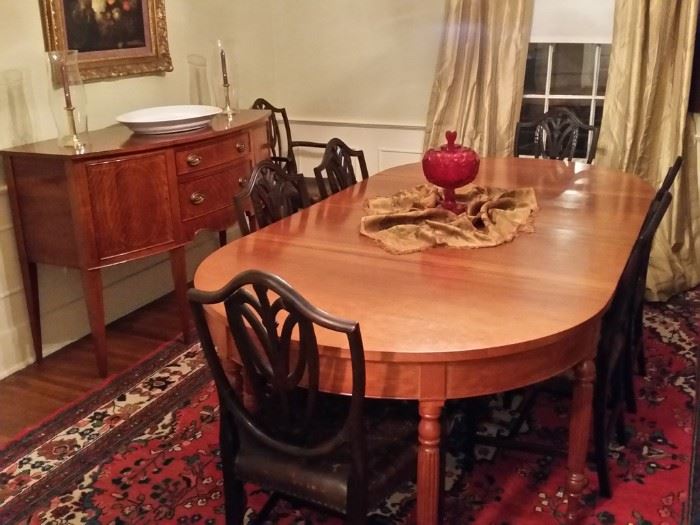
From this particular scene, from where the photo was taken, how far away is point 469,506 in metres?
2.16

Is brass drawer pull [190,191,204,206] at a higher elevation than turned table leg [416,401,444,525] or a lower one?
higher

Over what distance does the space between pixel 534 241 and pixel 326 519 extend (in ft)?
3.40

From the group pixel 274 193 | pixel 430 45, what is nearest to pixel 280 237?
pixel 274 193

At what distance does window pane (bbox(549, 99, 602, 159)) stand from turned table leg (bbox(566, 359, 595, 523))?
8.08 feet

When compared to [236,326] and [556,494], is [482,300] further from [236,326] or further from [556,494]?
[556,494]

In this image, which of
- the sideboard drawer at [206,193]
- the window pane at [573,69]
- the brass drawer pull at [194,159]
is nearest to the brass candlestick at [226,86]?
the sideboard drawer at [206,193]

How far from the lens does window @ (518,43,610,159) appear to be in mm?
3979

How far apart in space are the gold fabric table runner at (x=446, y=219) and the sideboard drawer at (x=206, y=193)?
0.97m

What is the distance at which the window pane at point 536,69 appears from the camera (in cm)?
407

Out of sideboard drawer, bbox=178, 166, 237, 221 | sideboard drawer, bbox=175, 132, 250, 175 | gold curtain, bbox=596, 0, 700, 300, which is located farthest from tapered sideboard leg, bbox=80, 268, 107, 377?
gold curtain, bbox=596, 0, 700, 300

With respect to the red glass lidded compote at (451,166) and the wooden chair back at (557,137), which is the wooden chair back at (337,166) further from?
the wooden chair back at (557,137)

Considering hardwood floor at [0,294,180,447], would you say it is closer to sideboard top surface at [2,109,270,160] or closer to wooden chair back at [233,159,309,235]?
sideboard top surface at [2,109,270,160]

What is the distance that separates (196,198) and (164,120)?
1.21 feet

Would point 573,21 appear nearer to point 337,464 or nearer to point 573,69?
point 573,69
